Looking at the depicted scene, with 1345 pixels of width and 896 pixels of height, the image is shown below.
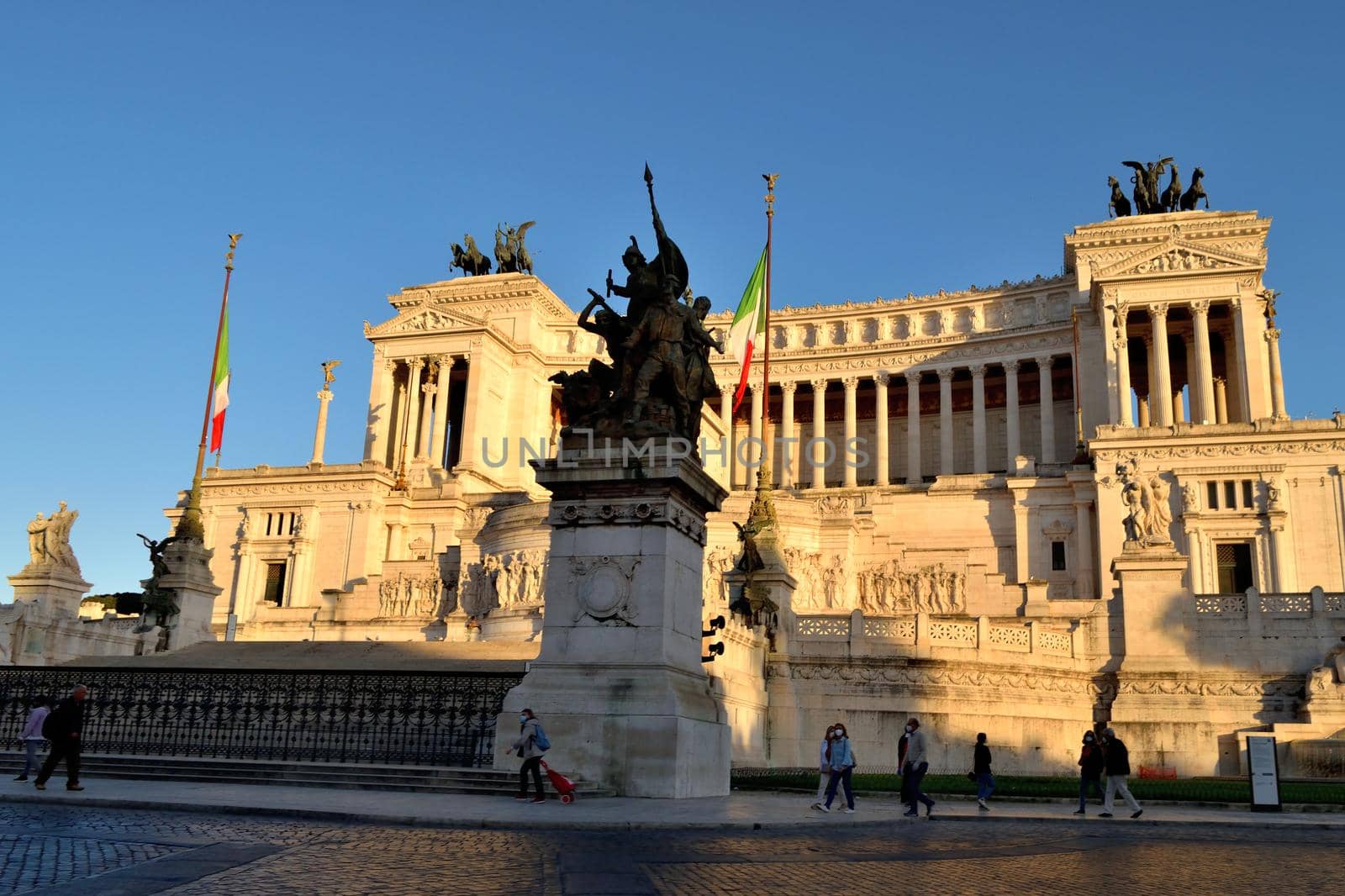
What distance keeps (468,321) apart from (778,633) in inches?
2291

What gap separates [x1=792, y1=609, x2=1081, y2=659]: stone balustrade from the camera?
30.6 meters

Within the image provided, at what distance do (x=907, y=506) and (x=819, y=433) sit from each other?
2099cm

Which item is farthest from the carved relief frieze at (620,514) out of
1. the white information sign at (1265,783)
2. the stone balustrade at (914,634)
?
the stone balustrade at (914,634)

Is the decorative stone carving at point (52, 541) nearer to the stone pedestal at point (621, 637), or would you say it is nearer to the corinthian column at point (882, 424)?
the stone pedestal at point (621, 637)

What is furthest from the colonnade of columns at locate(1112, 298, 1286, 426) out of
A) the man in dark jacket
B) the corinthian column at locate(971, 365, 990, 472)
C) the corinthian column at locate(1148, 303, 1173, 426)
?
the man in dark jacket

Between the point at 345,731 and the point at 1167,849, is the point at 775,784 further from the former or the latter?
the point at 1167,849

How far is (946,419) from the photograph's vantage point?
83.6 meters

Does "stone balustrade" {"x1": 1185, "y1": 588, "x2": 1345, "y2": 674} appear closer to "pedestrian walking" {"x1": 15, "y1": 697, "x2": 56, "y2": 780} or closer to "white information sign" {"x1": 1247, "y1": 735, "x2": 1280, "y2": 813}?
"white information sign" {"x1": 1247, "y1": 735, "x2": 1280, "y2": 813}

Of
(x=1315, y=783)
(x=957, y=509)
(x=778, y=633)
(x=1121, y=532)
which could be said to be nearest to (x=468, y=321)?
(x=957, y=509)

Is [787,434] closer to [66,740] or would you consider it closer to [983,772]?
[983,772]

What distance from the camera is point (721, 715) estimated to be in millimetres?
15742

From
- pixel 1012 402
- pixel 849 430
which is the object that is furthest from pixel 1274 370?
pixel 849 430

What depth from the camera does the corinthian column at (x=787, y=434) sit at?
84375 millimetres

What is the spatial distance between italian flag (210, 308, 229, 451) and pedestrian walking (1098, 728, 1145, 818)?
3578 cm
